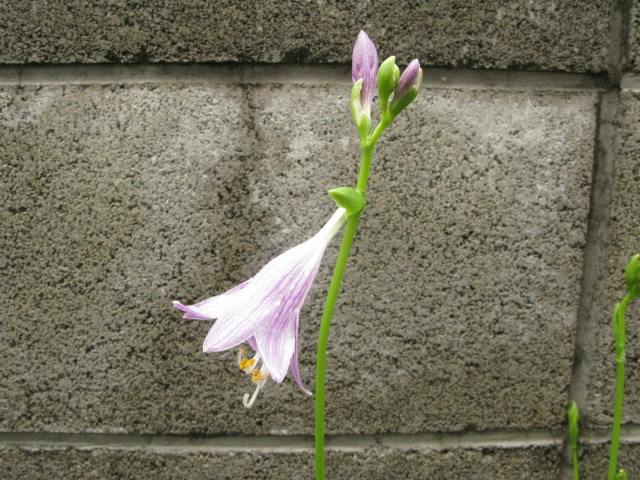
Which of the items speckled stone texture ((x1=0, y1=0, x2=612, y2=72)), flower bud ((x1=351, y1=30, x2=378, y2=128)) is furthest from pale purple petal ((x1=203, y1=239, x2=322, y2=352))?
speckled stone texture ((x1=0, y1=0, x2=612, y2=72))

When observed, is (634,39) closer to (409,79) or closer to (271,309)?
(409,79)

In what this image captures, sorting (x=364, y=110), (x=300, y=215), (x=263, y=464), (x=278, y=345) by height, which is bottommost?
(x=263, y=464)

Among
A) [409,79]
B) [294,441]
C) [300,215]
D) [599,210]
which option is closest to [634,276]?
[599,210]

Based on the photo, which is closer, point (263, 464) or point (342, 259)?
point (342, 259)

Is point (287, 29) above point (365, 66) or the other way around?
above

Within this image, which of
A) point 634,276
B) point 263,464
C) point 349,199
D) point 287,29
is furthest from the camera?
point 263,464

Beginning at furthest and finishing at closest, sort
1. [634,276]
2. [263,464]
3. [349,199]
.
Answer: [263,464] < [634,276] < [349,199]

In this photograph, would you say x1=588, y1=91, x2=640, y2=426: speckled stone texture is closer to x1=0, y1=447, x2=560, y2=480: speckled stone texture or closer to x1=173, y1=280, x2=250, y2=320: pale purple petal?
x1=0, y1=447, x2=560, y2=480: speckled stone texture

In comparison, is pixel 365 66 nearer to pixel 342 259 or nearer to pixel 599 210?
pixel 342 259
